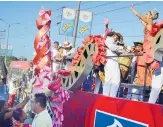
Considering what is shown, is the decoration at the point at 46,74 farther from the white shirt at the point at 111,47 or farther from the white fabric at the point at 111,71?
the white shirt at the point at 111,47

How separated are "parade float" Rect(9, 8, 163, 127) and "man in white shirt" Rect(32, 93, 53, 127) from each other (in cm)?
45

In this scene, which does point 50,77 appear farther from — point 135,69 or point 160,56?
point 160,56

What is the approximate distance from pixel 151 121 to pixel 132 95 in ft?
4.19

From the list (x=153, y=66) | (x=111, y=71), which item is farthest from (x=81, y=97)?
(x=153, y=66)

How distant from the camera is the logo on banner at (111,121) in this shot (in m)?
3.20

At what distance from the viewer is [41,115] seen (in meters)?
4.02

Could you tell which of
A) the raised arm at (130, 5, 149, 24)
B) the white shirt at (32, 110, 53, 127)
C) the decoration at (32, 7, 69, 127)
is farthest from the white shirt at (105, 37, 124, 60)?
the white shirt at (32, 110, 53, 127)

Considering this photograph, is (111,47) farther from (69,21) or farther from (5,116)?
(69,21)

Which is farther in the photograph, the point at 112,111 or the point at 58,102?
the point at 58,102

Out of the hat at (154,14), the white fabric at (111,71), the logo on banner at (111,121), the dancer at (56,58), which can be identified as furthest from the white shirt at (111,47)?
the dancer at (56,58)

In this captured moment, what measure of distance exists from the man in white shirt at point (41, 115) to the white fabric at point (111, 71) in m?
0.86

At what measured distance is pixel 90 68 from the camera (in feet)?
15.6

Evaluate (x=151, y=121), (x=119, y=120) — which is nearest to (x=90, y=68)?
(x=119, y=120)

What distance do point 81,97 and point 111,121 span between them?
1.09 metres
